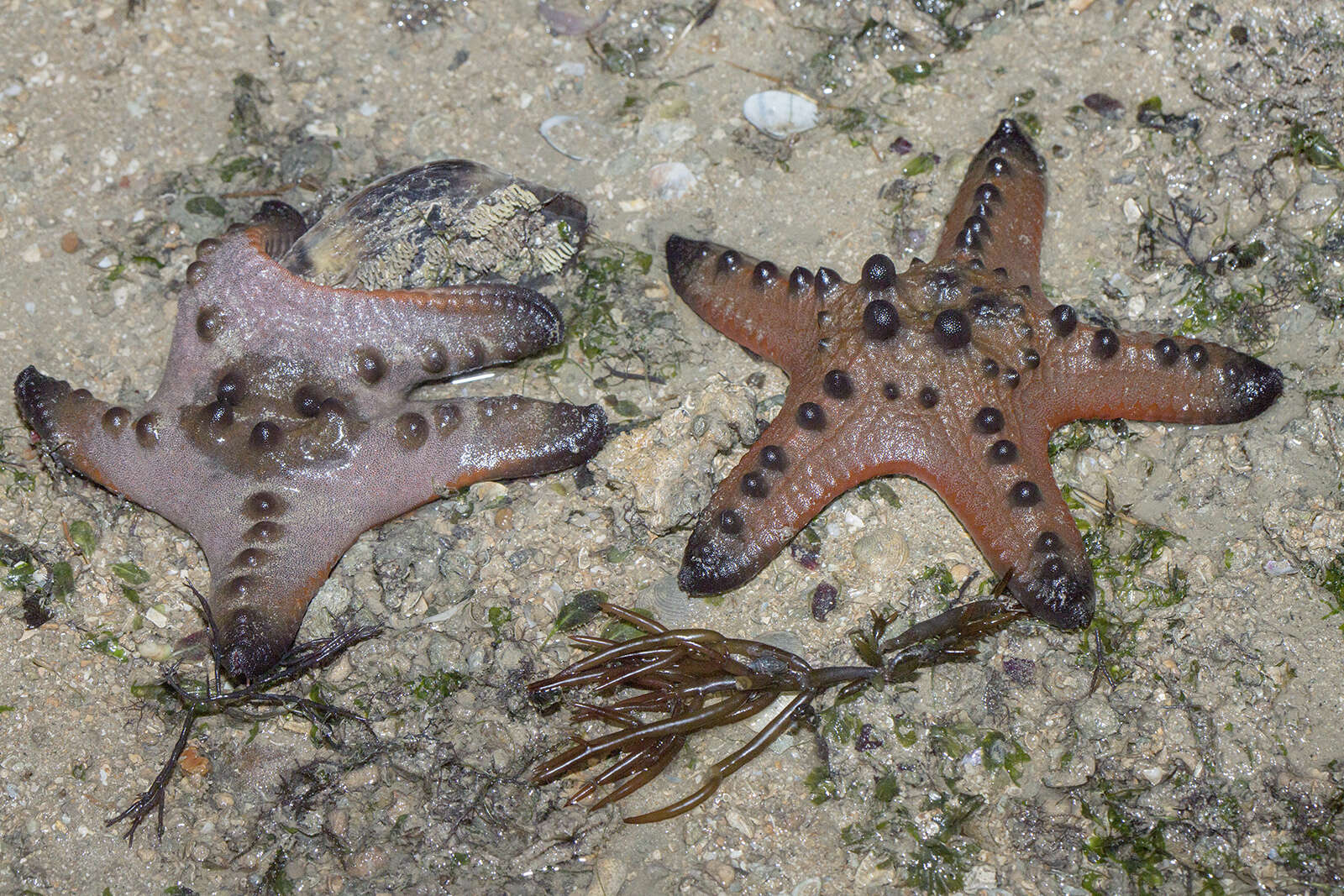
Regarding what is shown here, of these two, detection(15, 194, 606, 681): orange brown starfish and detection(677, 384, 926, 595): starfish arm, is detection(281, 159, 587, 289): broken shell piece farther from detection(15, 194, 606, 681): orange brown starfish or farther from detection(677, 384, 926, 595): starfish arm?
detection(677, 384, 926, 595): starfish arm

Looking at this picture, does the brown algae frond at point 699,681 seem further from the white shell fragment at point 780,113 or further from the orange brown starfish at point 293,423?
the white shell fragment at point 780,113

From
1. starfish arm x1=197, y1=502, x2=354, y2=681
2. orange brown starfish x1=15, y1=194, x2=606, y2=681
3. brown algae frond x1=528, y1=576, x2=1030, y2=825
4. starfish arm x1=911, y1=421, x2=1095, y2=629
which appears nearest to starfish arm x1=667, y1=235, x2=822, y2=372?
orange brown starfish x1=15, y1=194, x2=606, y2=681

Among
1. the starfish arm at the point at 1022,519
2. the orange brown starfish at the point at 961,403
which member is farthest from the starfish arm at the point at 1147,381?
the starfish arm at the point at 1022,519

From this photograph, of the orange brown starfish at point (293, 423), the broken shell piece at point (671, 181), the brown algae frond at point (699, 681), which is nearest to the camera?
the brown algae frond at point (699, 681)

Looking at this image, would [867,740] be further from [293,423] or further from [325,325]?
[325,325]

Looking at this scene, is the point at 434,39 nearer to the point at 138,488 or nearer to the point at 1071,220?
the point at 138,488

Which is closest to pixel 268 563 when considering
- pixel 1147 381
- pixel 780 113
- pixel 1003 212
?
pixel 780 113

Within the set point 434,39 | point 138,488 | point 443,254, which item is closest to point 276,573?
point 138,488
